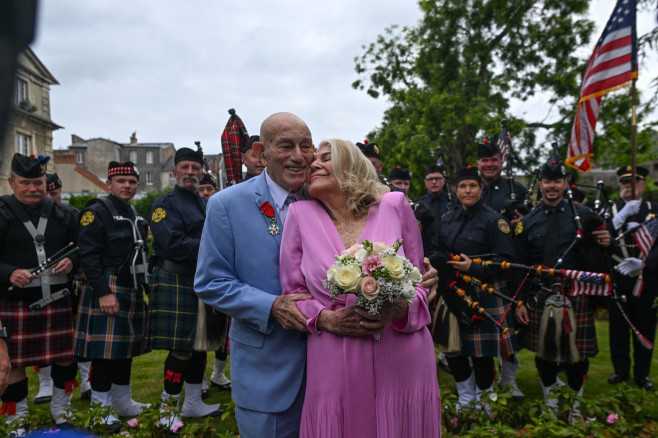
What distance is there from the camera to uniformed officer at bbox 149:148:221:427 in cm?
468

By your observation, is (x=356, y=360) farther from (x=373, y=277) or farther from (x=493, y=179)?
(x=493, y=179)

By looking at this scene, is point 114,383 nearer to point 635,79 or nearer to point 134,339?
point 134,339

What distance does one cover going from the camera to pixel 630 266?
5598 millimetres

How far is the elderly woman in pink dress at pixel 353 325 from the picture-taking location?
2295 mm

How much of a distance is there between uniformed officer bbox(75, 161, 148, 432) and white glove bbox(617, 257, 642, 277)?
534 centimetres

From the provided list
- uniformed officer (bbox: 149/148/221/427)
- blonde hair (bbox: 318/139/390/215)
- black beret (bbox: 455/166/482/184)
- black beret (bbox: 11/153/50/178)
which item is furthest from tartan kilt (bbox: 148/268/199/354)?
black beret (bbox: 455/166/482/184)

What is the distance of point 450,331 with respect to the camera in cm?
480

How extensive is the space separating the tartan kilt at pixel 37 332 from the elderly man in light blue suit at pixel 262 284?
117 inches

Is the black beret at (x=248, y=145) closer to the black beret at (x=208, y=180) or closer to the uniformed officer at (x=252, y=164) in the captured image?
the uniformed officer at (x=252, y=164)

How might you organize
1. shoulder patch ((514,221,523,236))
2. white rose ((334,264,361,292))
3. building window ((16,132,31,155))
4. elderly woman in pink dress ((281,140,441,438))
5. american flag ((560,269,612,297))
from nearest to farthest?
building window ((16,132,31,155)), white rose ((334,264,361,292)), elderly woman in pink dress ((281,140,441,438)), american flag ((560,269,612,297)), shoulder patch ((514,221,523,236))

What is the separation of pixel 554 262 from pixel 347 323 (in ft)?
10.6

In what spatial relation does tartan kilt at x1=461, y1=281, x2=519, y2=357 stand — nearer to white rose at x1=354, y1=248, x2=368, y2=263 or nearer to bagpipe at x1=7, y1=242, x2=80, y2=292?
white rose at x1=354, y1=248, x2=368, y2=263

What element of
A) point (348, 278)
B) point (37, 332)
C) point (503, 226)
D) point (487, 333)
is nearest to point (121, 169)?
point (37, 332)

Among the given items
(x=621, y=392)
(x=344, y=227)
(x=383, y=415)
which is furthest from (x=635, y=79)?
(x=383, y=415)
